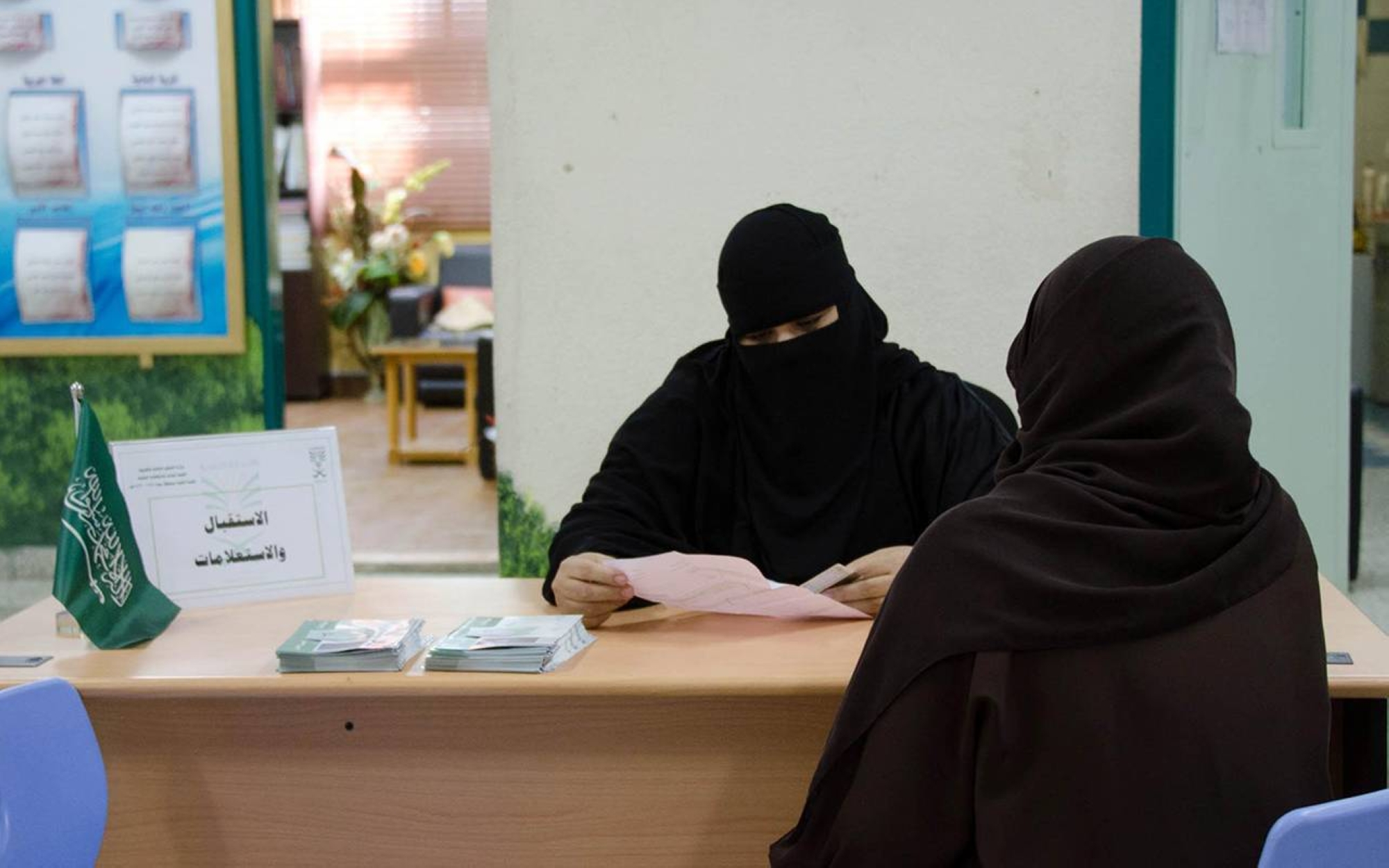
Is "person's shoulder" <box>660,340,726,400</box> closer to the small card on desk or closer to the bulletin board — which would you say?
the small card on desk

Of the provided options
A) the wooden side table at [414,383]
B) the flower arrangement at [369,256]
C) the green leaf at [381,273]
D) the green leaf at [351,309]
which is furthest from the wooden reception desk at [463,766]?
the green leaf at [351,309]

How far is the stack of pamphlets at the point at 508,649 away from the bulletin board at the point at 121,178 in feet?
8.21

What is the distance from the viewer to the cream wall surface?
3.63m

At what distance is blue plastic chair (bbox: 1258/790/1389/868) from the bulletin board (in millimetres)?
3621

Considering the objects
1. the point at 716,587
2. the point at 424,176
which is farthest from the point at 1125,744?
the point at 424,176

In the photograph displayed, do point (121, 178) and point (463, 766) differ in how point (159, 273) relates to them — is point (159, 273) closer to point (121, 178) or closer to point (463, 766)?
point (121, 178)

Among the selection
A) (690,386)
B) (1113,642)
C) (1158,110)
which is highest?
(1158,110)

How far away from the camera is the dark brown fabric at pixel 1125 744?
4.49 feet

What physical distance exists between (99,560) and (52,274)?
2509 millimetres

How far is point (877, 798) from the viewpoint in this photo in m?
1.45

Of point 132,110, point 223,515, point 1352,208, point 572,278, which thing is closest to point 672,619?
point 223,515

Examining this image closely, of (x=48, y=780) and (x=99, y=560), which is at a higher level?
(x=99, y=560)

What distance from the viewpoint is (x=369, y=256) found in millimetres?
9742

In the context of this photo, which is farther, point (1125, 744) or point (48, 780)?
point (48, 780)
